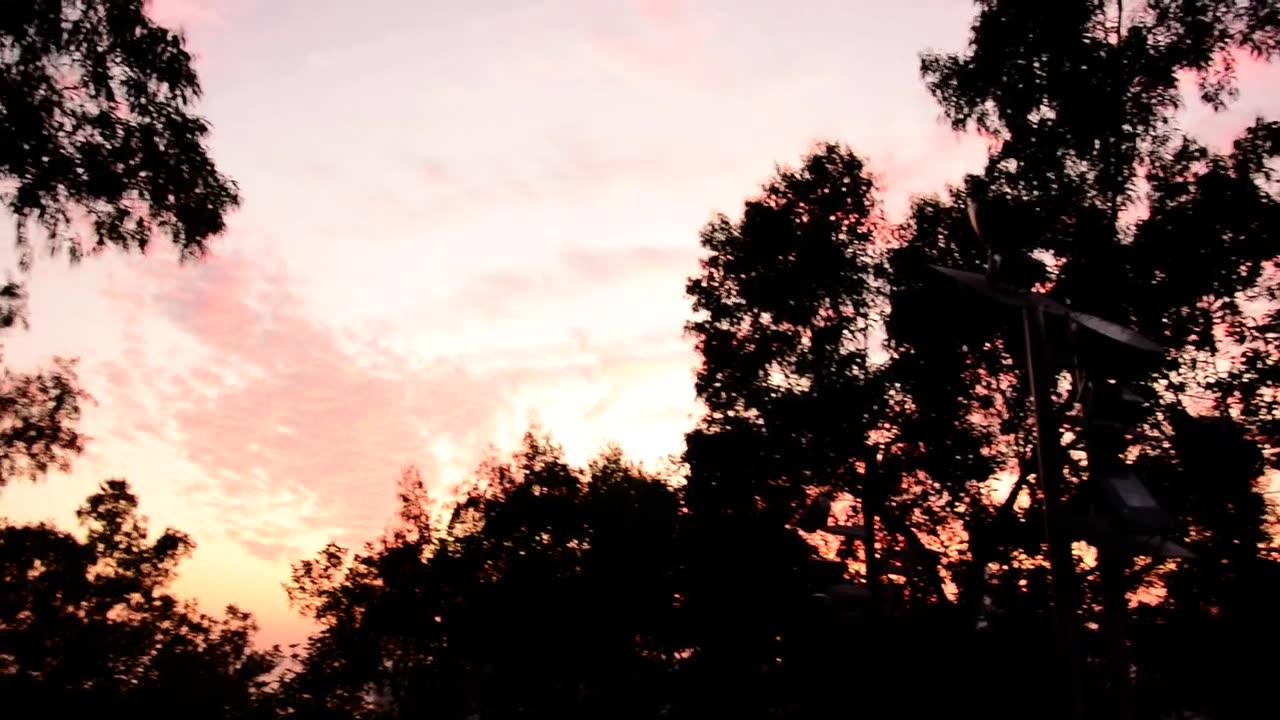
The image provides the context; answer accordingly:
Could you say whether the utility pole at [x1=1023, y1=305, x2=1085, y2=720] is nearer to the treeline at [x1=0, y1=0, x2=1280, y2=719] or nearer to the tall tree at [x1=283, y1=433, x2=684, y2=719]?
the treeline at [x1=0, y1=0, x2=1280, y2=719]

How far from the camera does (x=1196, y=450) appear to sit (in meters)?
21.7

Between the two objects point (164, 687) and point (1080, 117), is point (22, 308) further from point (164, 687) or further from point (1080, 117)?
point (1080, 117)

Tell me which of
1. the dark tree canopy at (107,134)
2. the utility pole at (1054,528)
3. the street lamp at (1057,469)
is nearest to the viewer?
the street lamp at (1057,469)

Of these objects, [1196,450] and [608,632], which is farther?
[608,632]

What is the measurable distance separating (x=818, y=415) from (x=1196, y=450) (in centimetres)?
899

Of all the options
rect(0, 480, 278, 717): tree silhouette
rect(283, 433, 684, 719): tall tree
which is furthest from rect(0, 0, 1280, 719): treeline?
rect(0, 480, 278, 717): tree silhouette

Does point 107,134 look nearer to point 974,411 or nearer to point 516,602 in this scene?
point 974,411

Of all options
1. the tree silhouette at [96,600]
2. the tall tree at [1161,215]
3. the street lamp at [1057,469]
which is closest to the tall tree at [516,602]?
the tree silhouette at [96,600]

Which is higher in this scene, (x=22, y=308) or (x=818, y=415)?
(x=22, y=308)

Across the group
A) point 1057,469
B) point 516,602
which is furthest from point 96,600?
point 1057,469

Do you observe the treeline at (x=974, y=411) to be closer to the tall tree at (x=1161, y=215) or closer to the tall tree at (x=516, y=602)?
the tall tree at (x=1161, y=215)

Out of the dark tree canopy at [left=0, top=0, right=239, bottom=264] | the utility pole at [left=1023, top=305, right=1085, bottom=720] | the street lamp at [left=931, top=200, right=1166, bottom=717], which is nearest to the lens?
the street lamp at [left=931, top=200, right=1166, bottom=717]

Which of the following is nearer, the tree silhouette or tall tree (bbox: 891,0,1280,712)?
tall tree (bbox: 891,0,1280,712)

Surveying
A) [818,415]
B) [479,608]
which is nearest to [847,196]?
[818,415]
